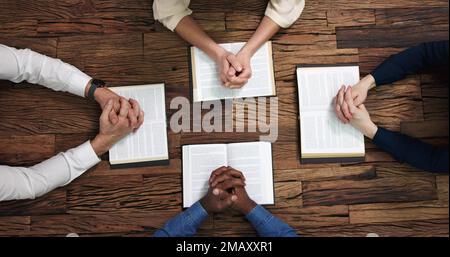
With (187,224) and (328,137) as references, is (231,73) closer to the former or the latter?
(328,137)

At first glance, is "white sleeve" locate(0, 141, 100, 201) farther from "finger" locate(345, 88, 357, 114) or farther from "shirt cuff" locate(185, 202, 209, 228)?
"finger" locate(345, 88, 357, 114)

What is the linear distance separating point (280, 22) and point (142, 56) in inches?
18.2

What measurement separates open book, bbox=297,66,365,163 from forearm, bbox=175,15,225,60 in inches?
10.9

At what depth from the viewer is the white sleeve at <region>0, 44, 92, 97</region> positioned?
1271 mm

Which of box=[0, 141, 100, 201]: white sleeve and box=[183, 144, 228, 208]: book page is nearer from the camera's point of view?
box=[0, 141, 100, 201]: white sleeve

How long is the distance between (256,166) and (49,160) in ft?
2.10

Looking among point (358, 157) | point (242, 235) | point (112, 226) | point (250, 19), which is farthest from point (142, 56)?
point (358, 157)

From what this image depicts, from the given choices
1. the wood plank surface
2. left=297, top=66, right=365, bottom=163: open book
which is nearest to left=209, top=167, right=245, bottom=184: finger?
the wood plank surface

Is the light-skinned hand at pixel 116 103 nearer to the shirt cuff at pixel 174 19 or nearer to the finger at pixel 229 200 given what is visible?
the shirt cuff at pixel 174 19

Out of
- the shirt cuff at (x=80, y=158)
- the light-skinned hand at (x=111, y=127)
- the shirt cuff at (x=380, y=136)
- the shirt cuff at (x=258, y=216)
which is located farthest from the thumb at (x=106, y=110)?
the shirt cuff at (x=380, y=136)

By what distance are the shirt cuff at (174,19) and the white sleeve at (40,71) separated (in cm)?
30

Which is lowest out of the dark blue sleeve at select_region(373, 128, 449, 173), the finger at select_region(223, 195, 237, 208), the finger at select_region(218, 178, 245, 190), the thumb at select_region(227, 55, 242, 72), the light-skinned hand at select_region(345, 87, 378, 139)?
the finger at select_region(223, 195, 237, 208)
